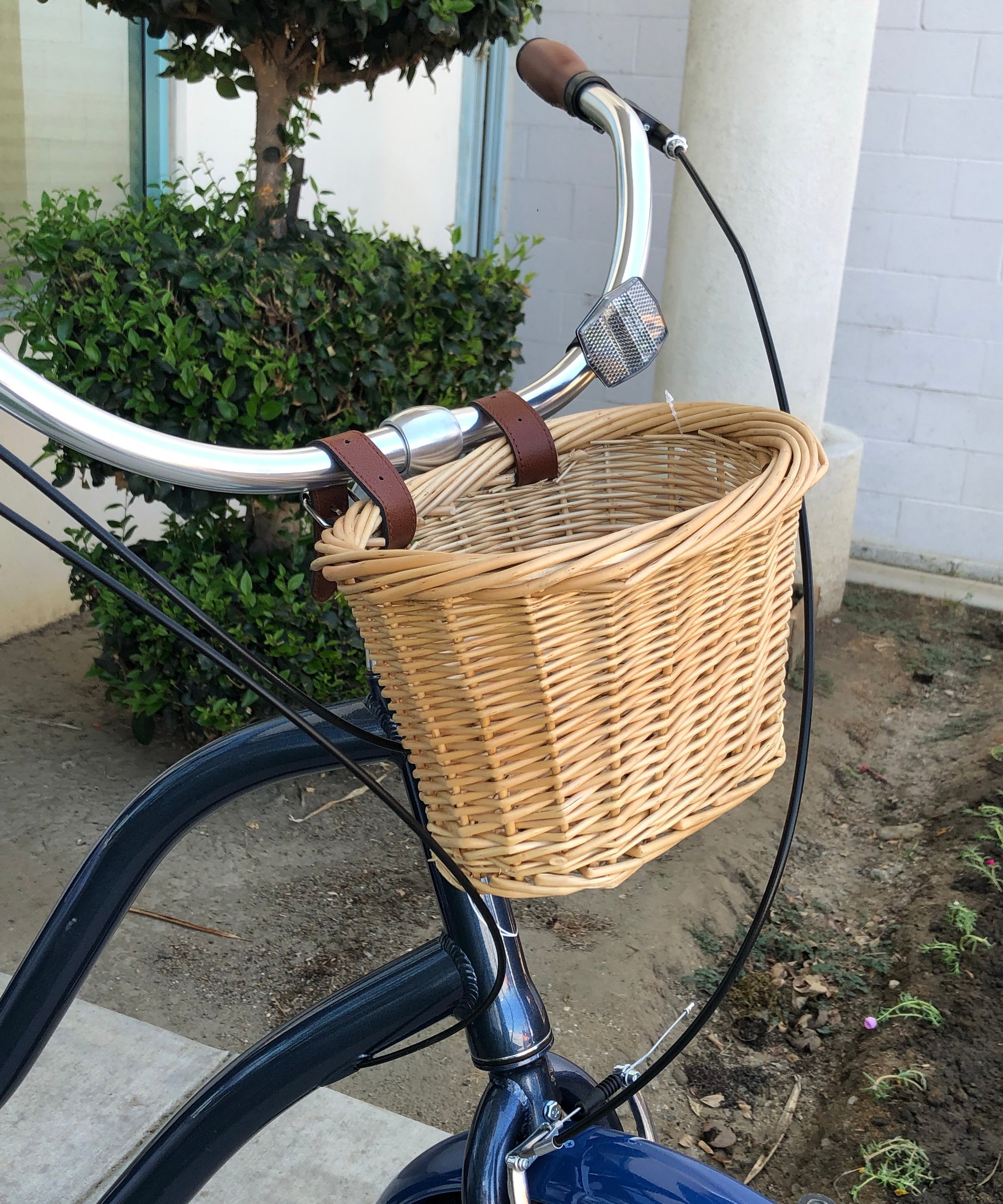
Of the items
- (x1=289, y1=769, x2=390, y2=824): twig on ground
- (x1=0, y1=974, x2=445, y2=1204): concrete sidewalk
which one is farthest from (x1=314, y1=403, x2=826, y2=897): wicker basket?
(x1=289, y1=769, x2=390, y2=824): twig on ground

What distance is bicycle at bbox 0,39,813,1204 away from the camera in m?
0.78

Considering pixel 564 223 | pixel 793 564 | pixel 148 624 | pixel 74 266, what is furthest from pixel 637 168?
pixel 564 223

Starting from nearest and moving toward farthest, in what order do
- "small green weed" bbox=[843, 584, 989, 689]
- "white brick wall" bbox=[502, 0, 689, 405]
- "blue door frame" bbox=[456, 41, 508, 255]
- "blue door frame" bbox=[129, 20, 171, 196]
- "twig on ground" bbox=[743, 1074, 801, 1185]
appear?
"twig on ground" bbox=[743, 1074, 801, 1185] < "blue door frame" bbox=[129, 20, 171, 196] < "small green weed" bbox=[843, 584, 989, 689] < "white brick wall" bbox=[502, 0, 689, 405] < "blue door frame" bbox=[456, 41, 508, 255]

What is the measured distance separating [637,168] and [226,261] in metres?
1.39

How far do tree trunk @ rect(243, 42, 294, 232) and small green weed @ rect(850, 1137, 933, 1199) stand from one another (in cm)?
199

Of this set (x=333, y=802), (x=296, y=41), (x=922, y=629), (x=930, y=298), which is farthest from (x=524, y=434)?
(x=930, y=298)

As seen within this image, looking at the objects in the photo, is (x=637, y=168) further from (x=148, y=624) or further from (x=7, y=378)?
(x=148, y=624)

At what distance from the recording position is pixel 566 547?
0.68 meters

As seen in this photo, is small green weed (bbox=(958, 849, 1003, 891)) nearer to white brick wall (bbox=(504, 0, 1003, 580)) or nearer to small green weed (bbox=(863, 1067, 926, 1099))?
small green weed (bbox=(863, 1067, 926, 1099))

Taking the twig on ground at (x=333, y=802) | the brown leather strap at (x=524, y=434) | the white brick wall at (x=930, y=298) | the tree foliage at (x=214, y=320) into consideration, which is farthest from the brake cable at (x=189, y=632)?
the white brick wall at (x=930, y=298)

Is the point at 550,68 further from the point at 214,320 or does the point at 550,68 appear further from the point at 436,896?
the point at 214,320

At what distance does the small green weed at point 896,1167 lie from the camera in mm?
1681

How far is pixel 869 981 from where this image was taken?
225 cm

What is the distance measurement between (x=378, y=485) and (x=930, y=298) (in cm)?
401
